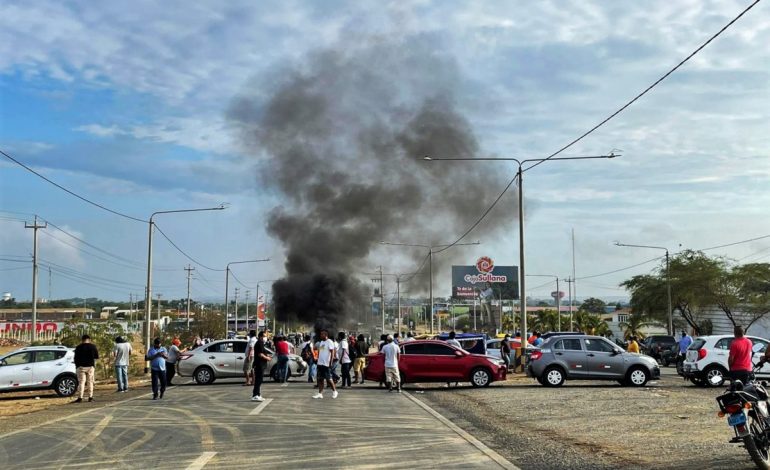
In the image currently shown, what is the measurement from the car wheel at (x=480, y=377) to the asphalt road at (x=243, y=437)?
5.01m

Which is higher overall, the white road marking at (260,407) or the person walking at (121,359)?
the person walking at (121,359)

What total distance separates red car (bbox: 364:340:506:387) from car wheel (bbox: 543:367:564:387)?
1.30 m

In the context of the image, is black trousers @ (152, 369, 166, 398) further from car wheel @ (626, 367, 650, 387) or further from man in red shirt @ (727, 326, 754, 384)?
man in red shirt @ (727, 326, 754, 384)

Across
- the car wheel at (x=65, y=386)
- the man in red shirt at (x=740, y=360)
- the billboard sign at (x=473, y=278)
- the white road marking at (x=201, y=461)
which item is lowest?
the car wheel at (x=65, y=386)

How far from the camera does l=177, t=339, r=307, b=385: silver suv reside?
80.4 ft

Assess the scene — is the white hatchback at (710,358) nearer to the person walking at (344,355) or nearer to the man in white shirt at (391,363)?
the man in white shirt at (391,363)

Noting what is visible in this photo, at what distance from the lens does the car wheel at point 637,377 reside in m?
21.5

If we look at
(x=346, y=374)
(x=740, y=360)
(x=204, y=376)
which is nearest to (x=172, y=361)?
(x=204, y=376)

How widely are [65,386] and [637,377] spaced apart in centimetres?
1602

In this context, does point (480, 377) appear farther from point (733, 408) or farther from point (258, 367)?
point (733, 408)

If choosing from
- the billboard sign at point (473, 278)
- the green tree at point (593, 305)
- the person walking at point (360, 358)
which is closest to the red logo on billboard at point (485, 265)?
the billboard sign at point (473, 278)

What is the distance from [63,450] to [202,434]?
2.07 m

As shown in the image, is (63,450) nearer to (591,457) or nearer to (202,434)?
(202,434)

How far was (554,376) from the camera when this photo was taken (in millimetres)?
21750
